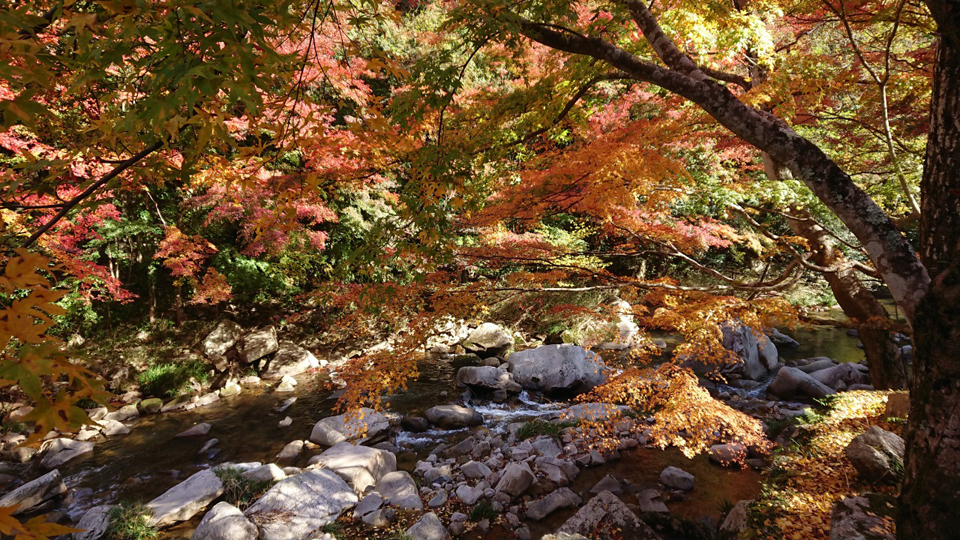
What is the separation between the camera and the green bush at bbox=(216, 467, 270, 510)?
5195 mm

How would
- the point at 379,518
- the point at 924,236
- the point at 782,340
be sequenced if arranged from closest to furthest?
the point at 924,236 → the point at 379,518 → the point at 782,340

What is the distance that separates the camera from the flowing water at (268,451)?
5.44 m

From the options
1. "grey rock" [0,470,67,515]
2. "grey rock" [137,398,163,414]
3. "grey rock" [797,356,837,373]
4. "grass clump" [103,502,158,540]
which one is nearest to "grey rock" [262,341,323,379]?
"grey rock" [137,398,163,414]

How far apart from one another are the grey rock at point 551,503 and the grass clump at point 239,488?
3.53 m

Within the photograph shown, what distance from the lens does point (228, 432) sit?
7.52 metres

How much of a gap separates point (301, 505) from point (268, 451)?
2.34 metres

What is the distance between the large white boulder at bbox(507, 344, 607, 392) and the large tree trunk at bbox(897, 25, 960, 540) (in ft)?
21.6

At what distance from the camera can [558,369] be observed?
360 inches

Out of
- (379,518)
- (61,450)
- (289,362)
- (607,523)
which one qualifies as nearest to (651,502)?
(607,523)

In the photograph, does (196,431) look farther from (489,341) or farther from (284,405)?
(489,341)

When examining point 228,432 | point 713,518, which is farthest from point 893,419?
point 228,432

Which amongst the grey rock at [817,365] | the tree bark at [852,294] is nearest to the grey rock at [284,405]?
the tree bark at [852,294]

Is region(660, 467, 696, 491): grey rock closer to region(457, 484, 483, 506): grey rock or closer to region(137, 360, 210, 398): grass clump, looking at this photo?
region(457, 484, 483, 506): grey rock

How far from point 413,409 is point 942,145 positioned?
26.5 feet
